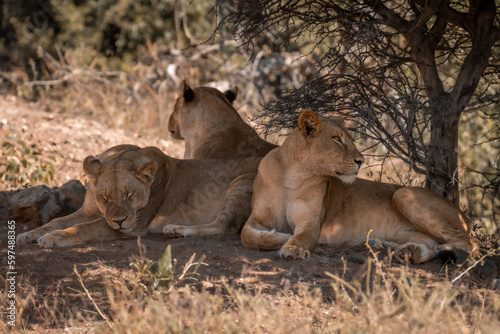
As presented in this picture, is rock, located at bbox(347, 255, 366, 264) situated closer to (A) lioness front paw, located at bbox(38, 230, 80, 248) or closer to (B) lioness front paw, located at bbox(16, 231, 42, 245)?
(A) lioness front paw, located at bbox(38, 230, 80, 248)

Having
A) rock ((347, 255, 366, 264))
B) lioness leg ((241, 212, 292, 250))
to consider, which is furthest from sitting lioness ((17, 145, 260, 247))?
rock ((347, 255, 366, 264))

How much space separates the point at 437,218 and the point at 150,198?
2634 mm

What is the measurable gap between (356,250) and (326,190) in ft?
1.95

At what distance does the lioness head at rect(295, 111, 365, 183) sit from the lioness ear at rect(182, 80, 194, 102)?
9.04 feet

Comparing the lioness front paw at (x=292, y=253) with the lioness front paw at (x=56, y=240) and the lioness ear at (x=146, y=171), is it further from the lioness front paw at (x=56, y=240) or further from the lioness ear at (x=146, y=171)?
the lioness front paw at (x=56, y=240)

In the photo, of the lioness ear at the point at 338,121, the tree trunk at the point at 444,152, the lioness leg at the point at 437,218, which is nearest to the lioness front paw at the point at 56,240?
the lioness ear at the point at 338,121

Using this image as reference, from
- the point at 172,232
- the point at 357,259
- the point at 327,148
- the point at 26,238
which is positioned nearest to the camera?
the point at 357,259

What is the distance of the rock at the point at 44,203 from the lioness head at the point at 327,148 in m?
2.67

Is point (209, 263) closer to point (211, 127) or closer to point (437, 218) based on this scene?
point (437, 218)

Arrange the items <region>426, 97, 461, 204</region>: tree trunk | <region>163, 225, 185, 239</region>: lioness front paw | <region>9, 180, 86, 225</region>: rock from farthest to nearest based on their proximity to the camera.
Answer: <region>9, 180, 86, 225</region>: rock
<region>426, 97, 461, 204</region>: tree trunk
<region>163, 225, 185, 239</region>: lioness front paw

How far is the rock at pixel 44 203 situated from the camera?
648 cm

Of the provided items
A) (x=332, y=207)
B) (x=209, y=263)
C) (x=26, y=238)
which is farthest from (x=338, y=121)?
(x=26, y=238)

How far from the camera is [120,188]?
561cm

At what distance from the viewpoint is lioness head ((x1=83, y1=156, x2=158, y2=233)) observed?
5.57 meters
